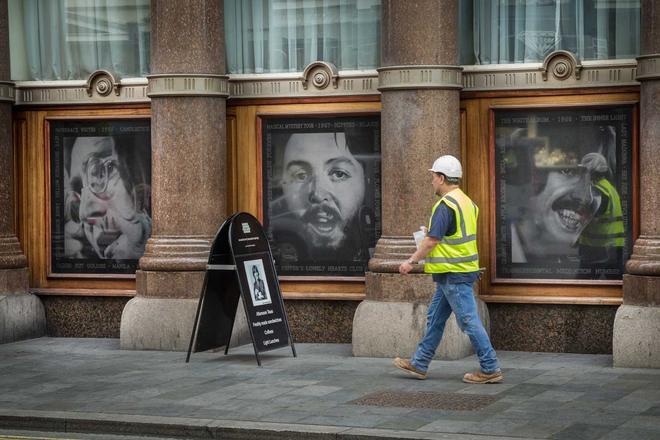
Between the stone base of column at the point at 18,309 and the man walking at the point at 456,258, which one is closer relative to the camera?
the man walking at the point at 456,258

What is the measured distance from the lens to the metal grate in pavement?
9938mm

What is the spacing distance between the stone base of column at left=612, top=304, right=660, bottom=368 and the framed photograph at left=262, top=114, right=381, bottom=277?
2889mm

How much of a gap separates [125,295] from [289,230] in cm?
200

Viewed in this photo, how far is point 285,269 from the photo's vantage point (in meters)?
14.0

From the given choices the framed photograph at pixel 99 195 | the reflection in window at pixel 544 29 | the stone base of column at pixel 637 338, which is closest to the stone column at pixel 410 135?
the reflection in window at pixel 544 29

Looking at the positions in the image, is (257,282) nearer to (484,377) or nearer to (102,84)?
(484,377)

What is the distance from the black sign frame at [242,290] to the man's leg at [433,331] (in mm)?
1728

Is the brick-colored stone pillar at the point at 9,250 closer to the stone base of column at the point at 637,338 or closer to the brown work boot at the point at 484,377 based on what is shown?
the brown work boot at the point at 484,377

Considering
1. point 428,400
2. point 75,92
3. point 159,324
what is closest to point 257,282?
point 159,324

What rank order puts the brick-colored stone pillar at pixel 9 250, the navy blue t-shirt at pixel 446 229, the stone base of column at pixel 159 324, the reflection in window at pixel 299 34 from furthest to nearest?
the brick-colored stone pillar at pixel 9 250
the reflection in window at pixel 299 34
the stone base of column at pixel 159 324
the navy blue t-shirt at pixel 446 229

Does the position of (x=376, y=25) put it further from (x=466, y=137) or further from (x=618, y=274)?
(x=618, y=274)

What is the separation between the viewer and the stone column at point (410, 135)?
1273cm

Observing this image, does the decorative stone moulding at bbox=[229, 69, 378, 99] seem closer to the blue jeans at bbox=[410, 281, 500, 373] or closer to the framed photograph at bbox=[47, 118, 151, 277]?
the framed photograph at bbox=[47, 118, 151, 277]

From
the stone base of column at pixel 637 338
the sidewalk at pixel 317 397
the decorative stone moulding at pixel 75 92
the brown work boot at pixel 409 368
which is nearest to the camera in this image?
the sidewalk at pixel 317 397
